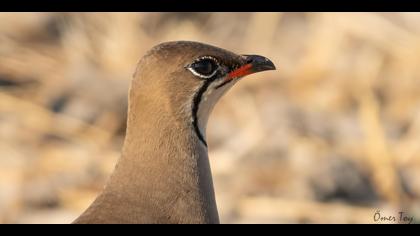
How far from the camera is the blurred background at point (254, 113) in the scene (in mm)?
5801

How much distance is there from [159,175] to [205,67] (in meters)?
0.40

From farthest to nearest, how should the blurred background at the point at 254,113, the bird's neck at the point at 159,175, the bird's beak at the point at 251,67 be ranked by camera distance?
the blurred background at the point at 254,113 → the bird's beak at the point at 251,67 → the bird's neck at the point at 159,175

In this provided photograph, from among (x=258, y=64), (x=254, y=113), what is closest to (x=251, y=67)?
(x=258, y=64)

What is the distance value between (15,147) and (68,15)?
1.16 metres

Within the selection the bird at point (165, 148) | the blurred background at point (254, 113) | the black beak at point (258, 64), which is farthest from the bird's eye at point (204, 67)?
the blurred background at point (254, 113)

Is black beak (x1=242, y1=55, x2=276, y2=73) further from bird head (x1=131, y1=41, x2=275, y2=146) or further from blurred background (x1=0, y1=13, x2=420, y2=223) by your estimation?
blurred background (x1=0, y1=13, x2=420, y2=223)

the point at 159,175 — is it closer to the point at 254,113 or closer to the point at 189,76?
the point at 189,76

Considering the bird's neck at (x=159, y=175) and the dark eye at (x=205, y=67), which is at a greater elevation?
the dark eye at (x=205, y=67)

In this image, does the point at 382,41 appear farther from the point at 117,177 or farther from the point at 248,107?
the point at 117,177

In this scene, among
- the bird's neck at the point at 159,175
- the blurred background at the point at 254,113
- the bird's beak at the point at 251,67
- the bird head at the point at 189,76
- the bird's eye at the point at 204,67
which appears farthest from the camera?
the blurred background at the point at 254,113

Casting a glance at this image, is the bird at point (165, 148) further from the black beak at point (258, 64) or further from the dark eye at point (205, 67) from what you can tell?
the black beak at point (258, 64)
